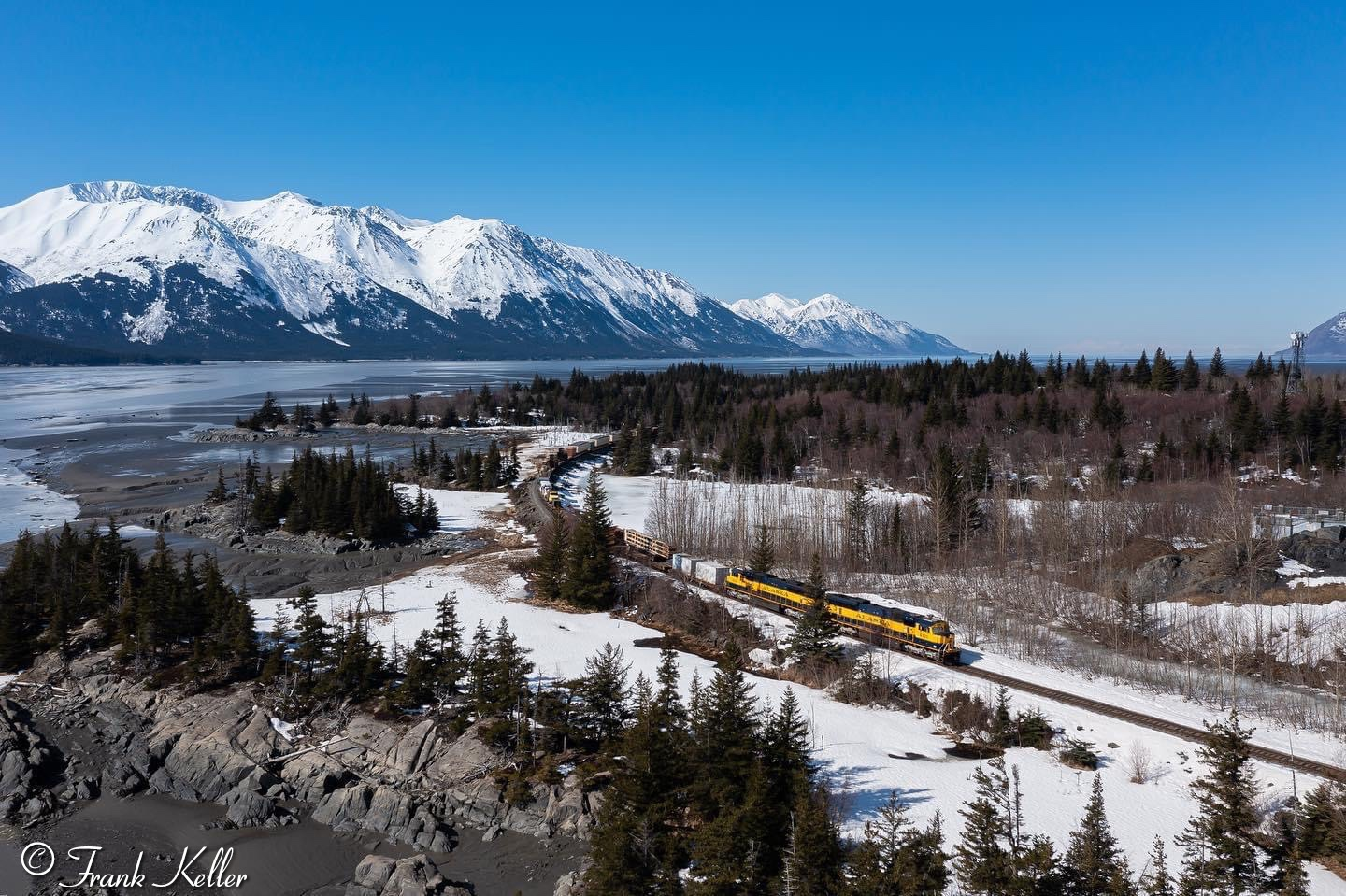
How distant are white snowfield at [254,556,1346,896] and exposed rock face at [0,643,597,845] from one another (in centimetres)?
680

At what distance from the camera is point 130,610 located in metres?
36.4

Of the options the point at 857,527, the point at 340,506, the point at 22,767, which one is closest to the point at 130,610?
the point at 22,767

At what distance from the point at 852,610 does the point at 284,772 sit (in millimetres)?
25078

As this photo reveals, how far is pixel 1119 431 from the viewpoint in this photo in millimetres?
91312

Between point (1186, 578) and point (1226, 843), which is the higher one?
point (1226, 843)

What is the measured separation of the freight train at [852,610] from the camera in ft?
116

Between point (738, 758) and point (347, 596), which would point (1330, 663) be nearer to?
point (738, 758)

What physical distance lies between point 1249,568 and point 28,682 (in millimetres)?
62804

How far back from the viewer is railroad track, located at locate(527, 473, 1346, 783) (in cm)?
2511

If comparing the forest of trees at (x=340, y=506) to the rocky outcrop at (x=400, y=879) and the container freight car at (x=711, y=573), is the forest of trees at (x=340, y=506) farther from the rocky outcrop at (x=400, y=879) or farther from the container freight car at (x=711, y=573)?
the rocky outcrop at (x=400, y=879)

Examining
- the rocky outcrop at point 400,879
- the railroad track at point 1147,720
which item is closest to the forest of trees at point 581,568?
the railroad track at point 1147,720

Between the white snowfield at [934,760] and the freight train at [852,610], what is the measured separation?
3.02ft

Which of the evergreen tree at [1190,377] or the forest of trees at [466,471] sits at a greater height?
the evergreen tree at [1190,377]

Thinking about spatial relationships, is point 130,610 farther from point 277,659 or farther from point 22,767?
point 277,659
